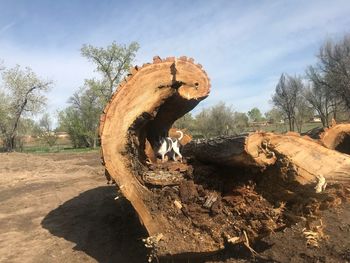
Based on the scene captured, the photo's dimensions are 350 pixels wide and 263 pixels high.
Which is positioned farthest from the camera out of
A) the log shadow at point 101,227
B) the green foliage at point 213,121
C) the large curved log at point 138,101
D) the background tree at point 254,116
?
the background tree at point 254,116

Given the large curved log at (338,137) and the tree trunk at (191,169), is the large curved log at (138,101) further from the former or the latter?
the large curved log at (338,137)

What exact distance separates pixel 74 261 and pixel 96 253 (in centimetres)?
34

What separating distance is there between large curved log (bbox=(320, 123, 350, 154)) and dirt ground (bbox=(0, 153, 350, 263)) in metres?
1.02

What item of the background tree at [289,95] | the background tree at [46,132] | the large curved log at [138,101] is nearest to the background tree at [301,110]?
the background tree at [289,95]

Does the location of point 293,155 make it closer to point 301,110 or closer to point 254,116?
point 301,110

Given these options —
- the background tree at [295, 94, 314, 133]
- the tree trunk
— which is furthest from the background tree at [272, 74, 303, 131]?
the tree trunk

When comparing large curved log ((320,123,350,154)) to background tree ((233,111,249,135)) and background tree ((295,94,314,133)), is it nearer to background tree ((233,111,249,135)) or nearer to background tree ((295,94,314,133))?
background tree ((233,111,249,135))

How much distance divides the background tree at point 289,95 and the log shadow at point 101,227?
118 feet

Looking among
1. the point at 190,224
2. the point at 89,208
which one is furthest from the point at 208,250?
the point at 89,208

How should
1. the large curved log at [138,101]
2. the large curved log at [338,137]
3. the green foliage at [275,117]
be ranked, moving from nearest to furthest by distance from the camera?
the large curved log at [138,101] → the large curved log at [338,137] → the green foliage at [275,117]

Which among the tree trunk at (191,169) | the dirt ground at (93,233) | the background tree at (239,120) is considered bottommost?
the dirt ground at (93,233)

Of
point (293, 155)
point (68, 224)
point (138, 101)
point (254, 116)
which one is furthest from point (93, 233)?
point (254, 116)

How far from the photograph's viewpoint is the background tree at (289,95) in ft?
136

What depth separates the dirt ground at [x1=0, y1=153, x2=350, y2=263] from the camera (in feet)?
16.3
